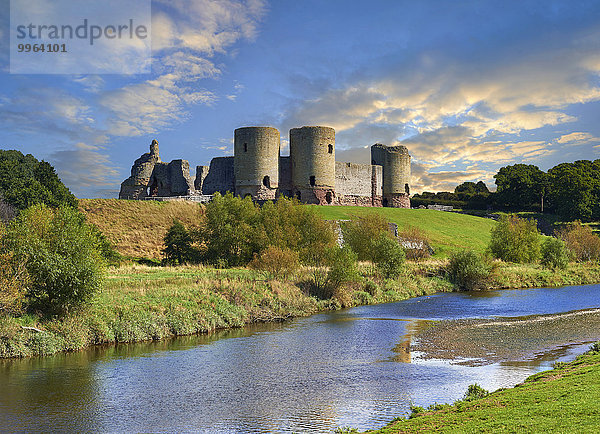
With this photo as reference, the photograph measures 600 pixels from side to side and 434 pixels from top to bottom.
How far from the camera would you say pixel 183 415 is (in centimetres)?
1161

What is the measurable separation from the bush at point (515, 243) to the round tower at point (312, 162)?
62.5 feet

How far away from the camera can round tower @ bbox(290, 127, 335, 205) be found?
57.5 meters

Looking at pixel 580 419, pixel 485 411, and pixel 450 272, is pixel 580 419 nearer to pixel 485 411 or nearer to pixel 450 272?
pixel 485 411

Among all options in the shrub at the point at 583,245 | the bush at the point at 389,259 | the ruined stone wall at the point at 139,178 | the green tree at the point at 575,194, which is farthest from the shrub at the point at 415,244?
the green tree at the point at 575,194

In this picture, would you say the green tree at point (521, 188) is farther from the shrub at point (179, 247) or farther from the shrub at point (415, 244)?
the shrub at point (179, 247)

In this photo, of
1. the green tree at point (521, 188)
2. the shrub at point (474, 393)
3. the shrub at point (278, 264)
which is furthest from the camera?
the green tree at point (521, 188)

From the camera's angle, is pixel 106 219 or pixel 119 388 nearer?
pixel 119 388

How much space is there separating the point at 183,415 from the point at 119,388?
3043 mm

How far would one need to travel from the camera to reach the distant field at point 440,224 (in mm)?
50912

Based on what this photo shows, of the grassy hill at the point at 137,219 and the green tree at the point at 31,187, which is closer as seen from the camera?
the green tree at the point at 31,187

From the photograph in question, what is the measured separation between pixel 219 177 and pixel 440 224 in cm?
2577

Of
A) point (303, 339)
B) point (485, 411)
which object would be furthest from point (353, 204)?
point (485, 411)

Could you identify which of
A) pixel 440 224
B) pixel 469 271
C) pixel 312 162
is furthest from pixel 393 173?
pixel 469 271

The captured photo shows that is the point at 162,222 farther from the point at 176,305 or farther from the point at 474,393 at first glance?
the point at 474,393
